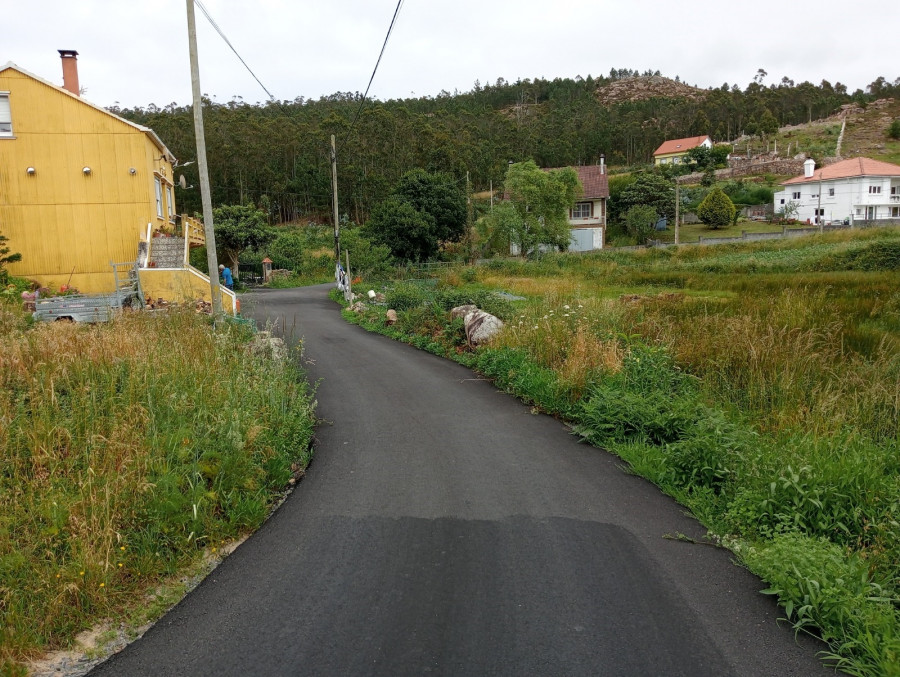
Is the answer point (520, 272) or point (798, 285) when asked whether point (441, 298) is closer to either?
point (798, 285)

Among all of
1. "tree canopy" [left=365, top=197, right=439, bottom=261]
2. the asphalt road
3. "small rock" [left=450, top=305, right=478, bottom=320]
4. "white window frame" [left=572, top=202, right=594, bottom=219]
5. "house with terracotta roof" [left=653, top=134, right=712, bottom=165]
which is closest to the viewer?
the asphalt road

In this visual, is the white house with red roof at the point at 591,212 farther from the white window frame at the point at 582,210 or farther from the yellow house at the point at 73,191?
the yellow house at the point at 73,191

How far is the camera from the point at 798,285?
1970 cm

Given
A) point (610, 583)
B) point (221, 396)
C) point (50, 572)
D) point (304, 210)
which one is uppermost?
point (304, 210)

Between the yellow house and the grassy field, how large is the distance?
11404 millimetres

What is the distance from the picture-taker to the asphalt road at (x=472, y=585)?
3.70m

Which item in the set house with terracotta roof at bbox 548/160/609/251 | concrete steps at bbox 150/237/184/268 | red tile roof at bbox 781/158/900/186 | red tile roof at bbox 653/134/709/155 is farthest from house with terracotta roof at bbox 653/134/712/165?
concrete steps at bbox 150/237/184/268

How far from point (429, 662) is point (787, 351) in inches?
294

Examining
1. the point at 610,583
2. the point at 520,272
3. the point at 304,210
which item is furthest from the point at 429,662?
the point at 304,210

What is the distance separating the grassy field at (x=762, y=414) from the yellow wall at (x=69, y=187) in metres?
11.9

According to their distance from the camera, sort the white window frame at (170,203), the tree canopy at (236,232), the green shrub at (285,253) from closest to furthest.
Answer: the white window frame at (170,203)
the tree canopy at (236,232)
the green shrub at (285,253)

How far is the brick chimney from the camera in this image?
78.3 feet

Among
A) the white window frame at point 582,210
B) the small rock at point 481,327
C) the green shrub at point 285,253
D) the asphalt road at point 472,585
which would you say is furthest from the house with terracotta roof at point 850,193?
the asphalt road at point 472,585

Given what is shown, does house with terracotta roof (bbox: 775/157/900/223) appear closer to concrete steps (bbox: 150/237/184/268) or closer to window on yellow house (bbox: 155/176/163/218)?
window on yellow house (bbox: 155/176/163/218)
